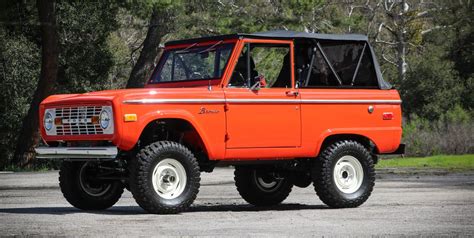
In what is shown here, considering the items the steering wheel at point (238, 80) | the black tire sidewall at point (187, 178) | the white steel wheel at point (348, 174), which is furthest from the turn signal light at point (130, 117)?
the white steel wheel at point (348, 174)

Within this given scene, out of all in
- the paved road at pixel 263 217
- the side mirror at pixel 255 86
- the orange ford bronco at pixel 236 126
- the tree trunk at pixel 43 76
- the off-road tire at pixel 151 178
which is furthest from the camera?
the tree trunk at pixel 43 76

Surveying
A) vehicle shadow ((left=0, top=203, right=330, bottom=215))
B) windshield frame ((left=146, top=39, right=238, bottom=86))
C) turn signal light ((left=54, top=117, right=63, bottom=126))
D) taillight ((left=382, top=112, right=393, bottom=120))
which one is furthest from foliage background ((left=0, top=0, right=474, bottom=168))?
turn signal light ((left=54, top=117, right=63, bottom=126))

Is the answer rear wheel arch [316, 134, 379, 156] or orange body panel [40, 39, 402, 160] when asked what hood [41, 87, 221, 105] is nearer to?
orange body panel [40, 39, 402, 160]

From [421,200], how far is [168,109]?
4.33 m

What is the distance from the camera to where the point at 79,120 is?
13.9 meters

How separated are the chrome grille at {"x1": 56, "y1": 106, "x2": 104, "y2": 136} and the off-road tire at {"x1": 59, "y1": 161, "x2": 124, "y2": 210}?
2.42ft

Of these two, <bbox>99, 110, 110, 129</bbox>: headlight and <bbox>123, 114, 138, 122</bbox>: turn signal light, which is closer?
<bbox>123, 114, 138, 122</bbox>: turn signal light

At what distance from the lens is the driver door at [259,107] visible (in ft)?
46.9

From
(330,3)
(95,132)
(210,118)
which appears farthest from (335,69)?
(330,3)

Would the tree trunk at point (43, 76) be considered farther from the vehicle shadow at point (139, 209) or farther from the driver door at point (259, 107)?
the driver door at point (259, 107)

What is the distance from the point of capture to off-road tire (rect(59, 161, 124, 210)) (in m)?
14.7

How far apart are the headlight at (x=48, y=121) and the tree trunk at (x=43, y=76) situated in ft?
71.1

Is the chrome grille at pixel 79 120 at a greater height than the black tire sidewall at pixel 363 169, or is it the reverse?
the chrome grille at pixel 79 120

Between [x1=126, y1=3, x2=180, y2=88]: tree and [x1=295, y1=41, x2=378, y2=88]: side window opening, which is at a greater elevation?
[x1=295, y1=41, x2=378, y2=88]: side window opening
